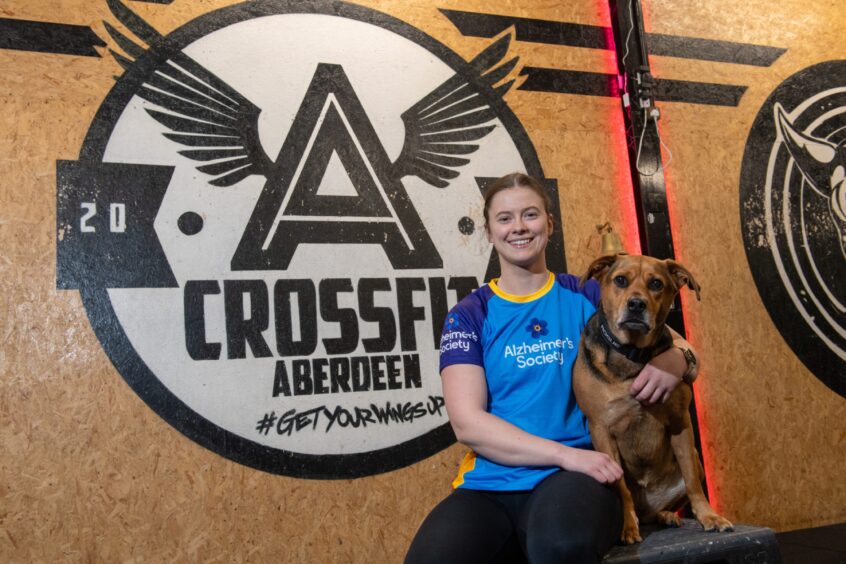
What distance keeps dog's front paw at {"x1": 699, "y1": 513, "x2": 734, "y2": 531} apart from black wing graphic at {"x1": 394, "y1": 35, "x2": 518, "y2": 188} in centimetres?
203

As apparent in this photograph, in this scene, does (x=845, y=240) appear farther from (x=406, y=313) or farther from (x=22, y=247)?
(x=22, y=247)

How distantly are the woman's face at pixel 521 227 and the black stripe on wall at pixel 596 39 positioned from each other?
76.0 inches

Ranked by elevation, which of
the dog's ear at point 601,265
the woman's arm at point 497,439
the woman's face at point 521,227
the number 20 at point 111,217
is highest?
the number 20 at point 111,217

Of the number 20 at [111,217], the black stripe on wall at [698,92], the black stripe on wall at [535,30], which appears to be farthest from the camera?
the black stripe on wall at [698,92]

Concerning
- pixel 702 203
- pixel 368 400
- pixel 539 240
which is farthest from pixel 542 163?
Result: pixel 539 240

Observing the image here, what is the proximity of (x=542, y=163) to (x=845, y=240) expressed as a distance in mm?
1936

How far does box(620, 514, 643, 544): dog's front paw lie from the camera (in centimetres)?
180

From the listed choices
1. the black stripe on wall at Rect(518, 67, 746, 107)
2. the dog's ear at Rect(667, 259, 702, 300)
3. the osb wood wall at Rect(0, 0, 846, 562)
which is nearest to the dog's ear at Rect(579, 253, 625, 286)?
the dog's ear at Rect(667, 259, 702, 300)

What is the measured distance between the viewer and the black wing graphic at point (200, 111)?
10.2 ft

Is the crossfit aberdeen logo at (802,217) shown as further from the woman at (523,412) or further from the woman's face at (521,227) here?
the woman's face at (521,227)

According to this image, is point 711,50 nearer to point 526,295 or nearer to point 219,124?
point 219,124

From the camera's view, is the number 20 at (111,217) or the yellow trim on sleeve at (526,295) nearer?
the yellow trim on sleeve at (526,295)

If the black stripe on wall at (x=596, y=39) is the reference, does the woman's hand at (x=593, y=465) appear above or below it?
below

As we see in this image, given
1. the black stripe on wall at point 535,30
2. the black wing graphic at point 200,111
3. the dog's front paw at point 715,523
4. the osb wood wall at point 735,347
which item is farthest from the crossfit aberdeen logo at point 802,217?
the black wing graphic at point 200,111
